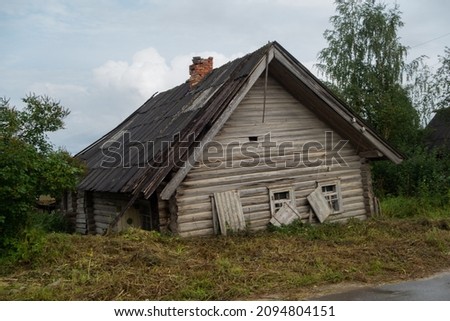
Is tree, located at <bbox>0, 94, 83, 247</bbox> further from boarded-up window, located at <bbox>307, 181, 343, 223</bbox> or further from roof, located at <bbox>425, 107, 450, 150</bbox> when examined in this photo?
roof, located at <bbox>425, 107, 450, 150</bbox>

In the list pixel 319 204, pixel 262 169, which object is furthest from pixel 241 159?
pixel 319 204

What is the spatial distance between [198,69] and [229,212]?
6.53 m

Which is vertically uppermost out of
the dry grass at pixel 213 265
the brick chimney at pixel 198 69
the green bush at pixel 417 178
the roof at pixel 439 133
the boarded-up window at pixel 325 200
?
the brick chimney at pixel 198 69

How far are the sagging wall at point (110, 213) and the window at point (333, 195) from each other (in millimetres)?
5617

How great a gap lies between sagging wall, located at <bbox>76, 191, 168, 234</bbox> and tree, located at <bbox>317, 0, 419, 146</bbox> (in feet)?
53.6

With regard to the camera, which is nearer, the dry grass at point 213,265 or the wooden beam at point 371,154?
the dry grass at point 213,265

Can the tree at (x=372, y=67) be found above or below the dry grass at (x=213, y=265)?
above

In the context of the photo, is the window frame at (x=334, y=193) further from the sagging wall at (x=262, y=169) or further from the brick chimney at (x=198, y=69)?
the brick chimney at (x=198, y=69)

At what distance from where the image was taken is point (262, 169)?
1516 cm

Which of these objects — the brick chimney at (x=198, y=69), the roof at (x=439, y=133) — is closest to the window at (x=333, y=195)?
the brick chimney at (x=198, y=69)

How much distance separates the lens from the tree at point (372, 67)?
28.1 m

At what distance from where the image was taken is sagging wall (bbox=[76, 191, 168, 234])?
14.0 metres

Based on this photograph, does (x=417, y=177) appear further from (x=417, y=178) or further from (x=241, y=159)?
(x=241, y=159)

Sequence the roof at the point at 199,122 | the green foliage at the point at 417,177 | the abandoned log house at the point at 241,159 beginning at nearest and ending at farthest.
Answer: the roof at the point at 199,122, the abandoned log house at the point at 241,159, the green foliage at the point at 417,177
